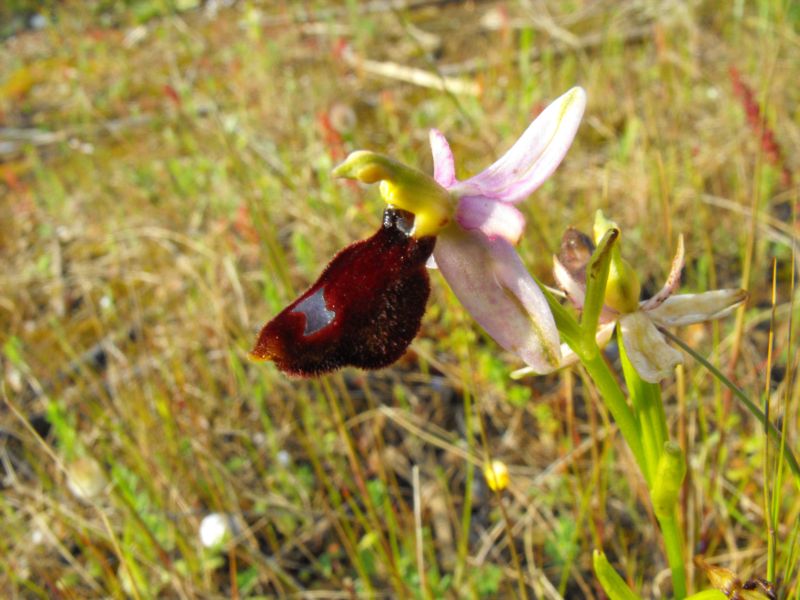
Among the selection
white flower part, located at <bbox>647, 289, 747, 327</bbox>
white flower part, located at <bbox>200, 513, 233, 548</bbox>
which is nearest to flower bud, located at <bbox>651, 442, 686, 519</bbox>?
white flower part, located at <bbox>647, 289, 747, 327</bbox>

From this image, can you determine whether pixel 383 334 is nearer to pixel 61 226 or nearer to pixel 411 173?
pixel 411 173

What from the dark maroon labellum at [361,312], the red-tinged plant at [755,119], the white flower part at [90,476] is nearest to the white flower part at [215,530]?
the white flower part at [90,476]

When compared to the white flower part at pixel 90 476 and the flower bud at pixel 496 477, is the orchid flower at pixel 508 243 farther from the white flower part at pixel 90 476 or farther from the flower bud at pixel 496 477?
the white flower part at pixel 90 476

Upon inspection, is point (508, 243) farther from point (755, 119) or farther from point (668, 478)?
point (755, 119)

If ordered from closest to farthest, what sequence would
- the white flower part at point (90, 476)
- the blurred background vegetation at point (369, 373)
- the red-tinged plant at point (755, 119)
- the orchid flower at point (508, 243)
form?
the orchid flower at point (508, 243) → the blurred background vegetation at point (369, 373) → the white flower part at point (90, 476) → the red-tinged plant at point (755, 119)

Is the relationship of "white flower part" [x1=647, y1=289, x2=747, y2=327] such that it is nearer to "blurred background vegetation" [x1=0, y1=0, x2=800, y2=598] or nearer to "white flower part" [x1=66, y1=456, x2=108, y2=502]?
"blurred background vegetation" [x1=0, y1=0, x2=800, y2=598]

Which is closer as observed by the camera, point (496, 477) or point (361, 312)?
point (361, 312)

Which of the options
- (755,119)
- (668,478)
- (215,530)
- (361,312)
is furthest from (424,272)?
(755,119)
